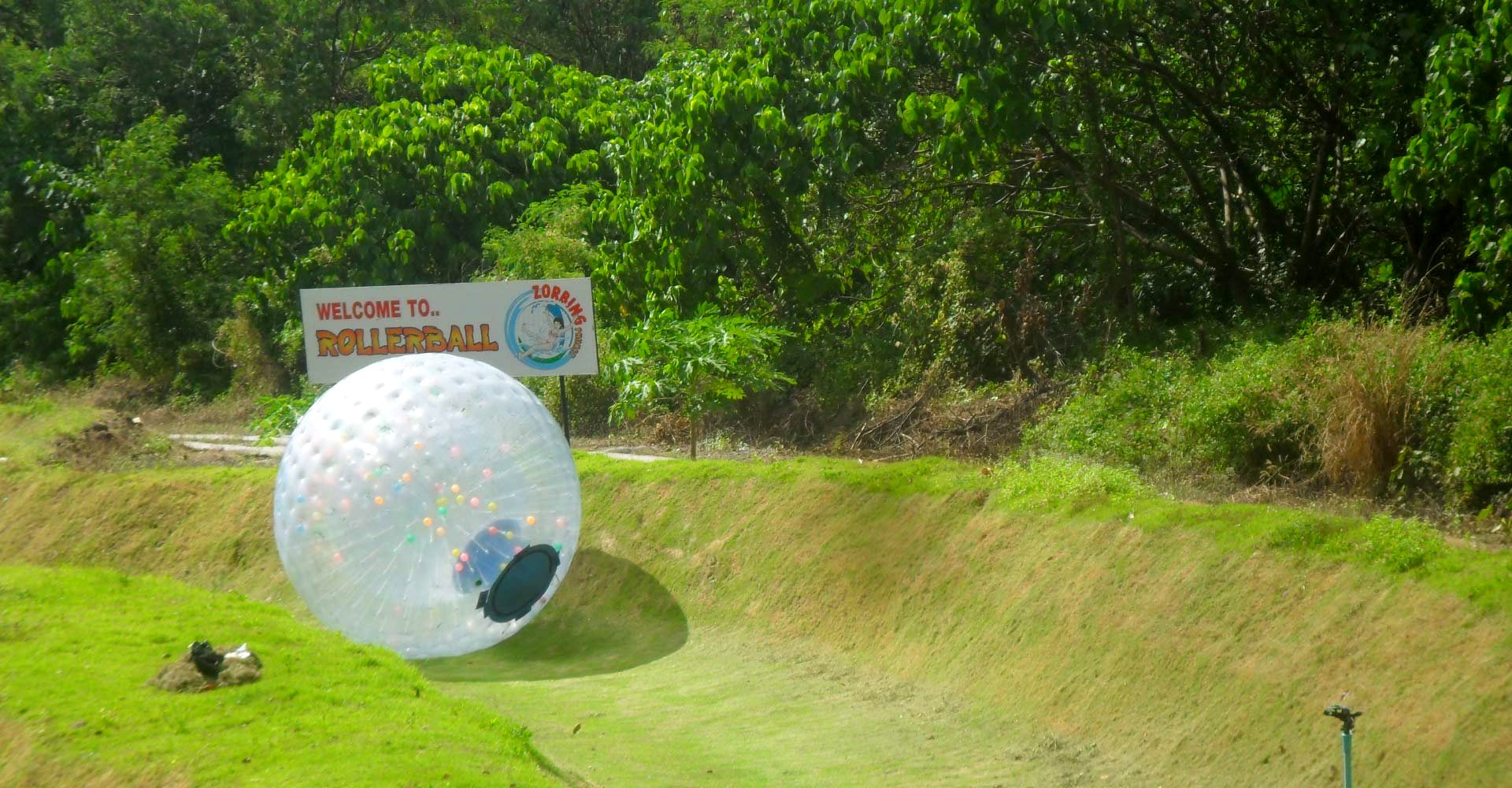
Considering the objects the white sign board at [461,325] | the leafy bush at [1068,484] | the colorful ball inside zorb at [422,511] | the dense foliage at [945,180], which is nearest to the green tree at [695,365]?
the white sign board at [461,325]

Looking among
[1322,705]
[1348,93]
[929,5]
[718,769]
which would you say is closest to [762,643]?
[718,769]

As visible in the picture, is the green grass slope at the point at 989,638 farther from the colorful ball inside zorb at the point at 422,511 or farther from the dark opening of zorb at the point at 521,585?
the colorful ball inside zorb at the point at 422,511

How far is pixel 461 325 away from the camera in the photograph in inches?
722

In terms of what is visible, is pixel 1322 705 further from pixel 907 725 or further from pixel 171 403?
pixel 171 403

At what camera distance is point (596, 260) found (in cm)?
2361

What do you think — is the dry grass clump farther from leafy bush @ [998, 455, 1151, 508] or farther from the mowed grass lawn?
the mowed grass lawn

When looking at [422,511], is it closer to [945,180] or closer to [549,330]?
[549,330]

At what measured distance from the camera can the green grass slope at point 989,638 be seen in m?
8.40

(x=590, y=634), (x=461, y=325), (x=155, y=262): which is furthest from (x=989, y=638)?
(x=155, y=262)

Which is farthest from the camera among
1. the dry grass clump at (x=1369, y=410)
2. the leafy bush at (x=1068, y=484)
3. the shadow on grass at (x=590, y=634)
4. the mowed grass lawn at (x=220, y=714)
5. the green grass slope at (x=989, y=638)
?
the shadow on grass at (x=590, y=634)

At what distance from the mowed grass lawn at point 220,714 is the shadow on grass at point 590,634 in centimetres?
435

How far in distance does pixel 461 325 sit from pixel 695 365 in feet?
10.2

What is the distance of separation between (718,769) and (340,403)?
4992 mm

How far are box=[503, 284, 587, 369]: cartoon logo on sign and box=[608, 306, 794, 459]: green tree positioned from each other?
0.72 m
